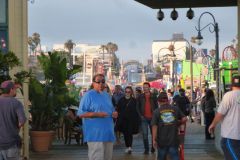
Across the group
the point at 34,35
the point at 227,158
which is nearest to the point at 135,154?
the point at 227,158

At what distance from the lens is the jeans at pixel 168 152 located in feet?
29.9

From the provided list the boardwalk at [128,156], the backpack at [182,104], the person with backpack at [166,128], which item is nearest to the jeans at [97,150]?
the person with backpack at [166,128]

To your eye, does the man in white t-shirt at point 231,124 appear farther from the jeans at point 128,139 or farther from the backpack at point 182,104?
the backpack at point 182,104

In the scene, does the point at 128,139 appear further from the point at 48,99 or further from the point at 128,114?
the point at 48,99

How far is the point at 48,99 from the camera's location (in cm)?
→ 1506

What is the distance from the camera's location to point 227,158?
7.94 m

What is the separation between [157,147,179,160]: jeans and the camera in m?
9.12

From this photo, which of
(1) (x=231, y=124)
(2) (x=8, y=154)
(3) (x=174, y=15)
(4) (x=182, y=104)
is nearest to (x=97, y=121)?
(2) (x=8, y=154)

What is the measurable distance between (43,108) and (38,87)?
0.56 m

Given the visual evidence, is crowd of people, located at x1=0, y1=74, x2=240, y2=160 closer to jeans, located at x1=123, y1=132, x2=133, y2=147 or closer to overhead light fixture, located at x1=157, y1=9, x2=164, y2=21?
jeans, located at x1=123, y1=132, x2=133, y2=147

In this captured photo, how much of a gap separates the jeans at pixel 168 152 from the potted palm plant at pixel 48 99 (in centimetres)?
591

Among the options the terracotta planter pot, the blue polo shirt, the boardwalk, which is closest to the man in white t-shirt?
the blue polo shirt

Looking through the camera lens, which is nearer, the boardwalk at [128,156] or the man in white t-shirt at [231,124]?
the man in white t-shirt at [231,124]

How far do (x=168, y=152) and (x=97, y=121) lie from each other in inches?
52.0
